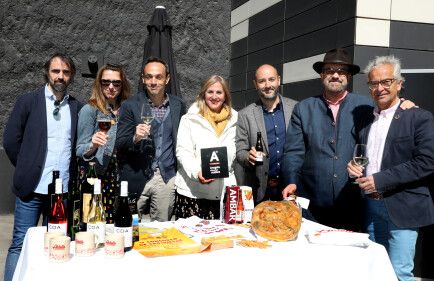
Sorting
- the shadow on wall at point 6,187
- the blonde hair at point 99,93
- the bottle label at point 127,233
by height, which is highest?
the blonde hair at point 99,93

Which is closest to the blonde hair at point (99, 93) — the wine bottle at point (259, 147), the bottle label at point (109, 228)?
the wine bottle at point (259, 147)

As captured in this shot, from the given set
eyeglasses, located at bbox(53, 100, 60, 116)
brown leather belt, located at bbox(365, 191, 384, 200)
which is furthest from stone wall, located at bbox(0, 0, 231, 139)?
brown leather belt, located at bbox(365, 191, 384, 200)

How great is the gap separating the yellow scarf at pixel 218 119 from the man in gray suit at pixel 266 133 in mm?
127

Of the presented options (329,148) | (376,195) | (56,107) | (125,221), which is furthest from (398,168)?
(56,107)

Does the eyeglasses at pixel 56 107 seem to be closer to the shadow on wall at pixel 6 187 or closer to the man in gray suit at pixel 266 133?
the man in gray suit at pixel 266 133

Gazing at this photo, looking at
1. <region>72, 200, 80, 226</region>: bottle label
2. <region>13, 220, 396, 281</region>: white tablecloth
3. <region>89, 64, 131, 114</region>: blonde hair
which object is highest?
<region>89, 64, 131, 114</region>: blonde hair

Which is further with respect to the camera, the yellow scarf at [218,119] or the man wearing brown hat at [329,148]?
the yellow scarf at [218,119]

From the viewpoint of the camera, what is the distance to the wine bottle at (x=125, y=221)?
6.23ft

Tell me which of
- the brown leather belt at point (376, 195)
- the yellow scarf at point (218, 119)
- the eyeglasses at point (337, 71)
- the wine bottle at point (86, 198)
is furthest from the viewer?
the yellow scarf at point (218, 119)

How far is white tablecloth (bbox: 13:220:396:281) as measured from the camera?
173cm

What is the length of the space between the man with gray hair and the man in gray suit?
31.6 inches

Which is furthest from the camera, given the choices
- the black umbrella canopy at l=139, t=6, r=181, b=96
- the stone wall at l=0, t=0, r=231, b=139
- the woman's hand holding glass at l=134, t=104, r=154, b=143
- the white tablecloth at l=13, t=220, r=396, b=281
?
the stone wall at l=0, t=0, r=231, b=139

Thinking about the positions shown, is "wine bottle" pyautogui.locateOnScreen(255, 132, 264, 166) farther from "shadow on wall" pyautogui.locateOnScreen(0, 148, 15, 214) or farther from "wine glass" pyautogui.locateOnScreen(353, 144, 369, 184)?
"shadow on wall" pyautogui.locateOnScreen(0, 148, 15, 214)

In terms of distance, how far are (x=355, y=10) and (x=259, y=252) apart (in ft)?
11.9
